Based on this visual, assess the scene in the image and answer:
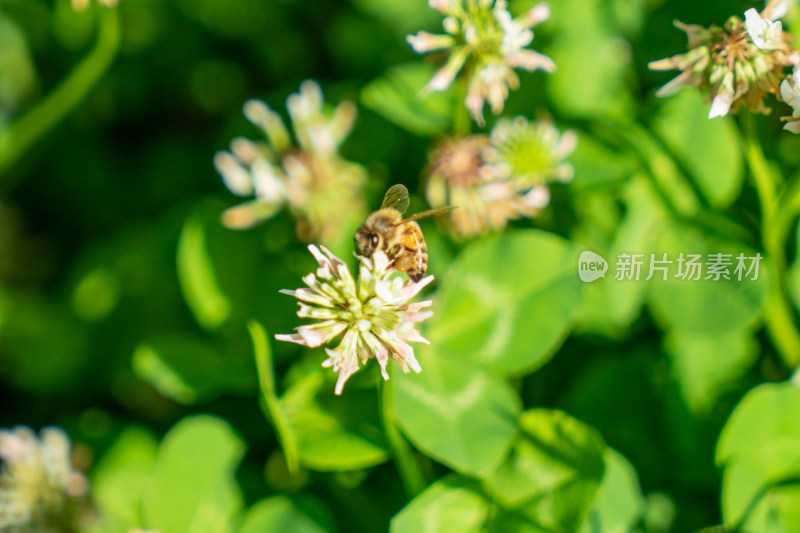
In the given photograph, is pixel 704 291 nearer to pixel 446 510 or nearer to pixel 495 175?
pixel 495 175

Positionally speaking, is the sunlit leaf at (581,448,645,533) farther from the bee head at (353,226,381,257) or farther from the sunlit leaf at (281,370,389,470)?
the bee head at (353,226,381,257)

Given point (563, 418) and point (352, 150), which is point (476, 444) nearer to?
point (563, 418)

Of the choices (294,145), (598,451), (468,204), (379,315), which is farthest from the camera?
(294,145)

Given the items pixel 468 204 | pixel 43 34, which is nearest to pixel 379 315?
pixel 468 204

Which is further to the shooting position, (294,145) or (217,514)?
(294,145)

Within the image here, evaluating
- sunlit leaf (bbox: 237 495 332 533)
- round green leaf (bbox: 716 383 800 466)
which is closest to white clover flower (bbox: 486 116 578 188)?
round green leaf (bbox: 716 383 800 466)
